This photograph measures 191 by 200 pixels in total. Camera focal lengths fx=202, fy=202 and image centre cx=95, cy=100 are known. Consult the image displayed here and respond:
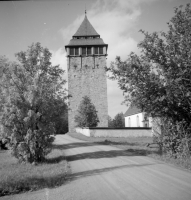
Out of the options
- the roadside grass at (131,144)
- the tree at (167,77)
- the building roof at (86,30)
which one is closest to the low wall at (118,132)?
the roadside grass at (131,144)

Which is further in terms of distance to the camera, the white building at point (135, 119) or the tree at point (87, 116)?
the white building at point (135, 119)

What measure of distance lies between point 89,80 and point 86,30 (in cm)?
1233

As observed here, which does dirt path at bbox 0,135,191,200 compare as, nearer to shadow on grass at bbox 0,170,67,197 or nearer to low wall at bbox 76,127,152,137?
shadow on grass at bbox 0,170,67,197

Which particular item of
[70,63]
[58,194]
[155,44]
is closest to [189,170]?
[58,194]

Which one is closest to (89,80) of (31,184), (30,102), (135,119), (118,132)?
(135,119)

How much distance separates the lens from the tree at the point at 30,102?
34.1 ft

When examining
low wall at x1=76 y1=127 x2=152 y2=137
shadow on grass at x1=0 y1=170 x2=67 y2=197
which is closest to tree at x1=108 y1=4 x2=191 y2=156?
shadow on grass at x1=0 y1=170 x2=67 y2=197

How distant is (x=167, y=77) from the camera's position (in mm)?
10242

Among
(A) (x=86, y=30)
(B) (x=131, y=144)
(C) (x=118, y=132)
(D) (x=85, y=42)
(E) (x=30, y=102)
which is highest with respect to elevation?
(A) (x=86, y=30)

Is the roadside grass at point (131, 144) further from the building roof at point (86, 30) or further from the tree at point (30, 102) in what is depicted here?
the building roof at point (86, 30)

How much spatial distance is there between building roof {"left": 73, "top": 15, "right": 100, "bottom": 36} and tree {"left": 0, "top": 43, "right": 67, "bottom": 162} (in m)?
36.4

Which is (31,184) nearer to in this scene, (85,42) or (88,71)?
(88,71)

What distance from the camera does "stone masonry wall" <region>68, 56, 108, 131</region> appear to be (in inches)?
1700

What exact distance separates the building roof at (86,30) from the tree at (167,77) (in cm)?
3665
